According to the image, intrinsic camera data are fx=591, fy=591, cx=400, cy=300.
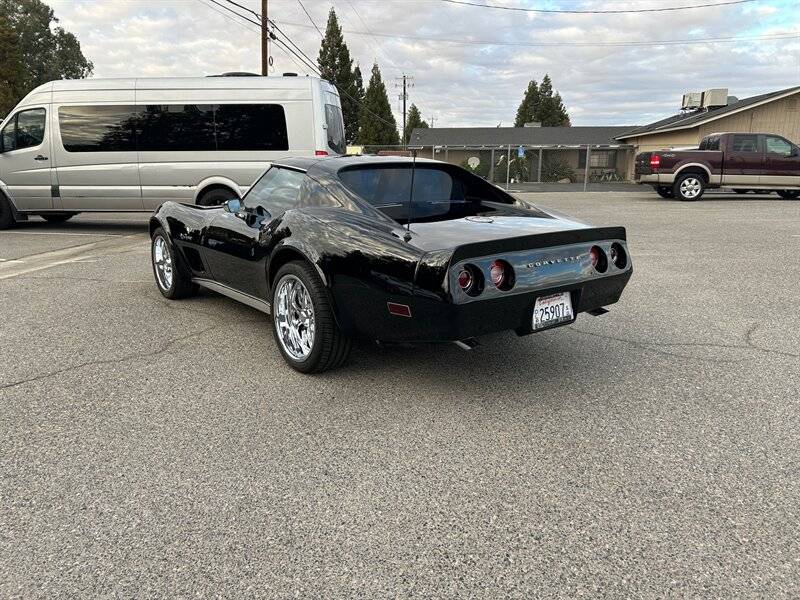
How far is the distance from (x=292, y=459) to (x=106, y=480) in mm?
787

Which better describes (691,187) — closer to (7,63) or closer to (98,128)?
(98,128)

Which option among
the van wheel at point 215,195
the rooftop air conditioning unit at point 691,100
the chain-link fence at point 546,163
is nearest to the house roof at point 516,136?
the chain-link fence at point 546,163

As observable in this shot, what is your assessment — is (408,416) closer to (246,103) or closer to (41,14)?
(246,103)

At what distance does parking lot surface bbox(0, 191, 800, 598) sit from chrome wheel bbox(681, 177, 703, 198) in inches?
555

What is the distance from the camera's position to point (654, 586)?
1.89 m

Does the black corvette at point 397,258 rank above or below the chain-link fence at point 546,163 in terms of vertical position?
below

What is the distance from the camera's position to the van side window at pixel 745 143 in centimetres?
1684

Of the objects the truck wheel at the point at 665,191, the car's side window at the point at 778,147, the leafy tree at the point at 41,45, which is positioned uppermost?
the leafy tree at the point at 41,45

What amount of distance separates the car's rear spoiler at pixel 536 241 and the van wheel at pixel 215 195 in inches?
320

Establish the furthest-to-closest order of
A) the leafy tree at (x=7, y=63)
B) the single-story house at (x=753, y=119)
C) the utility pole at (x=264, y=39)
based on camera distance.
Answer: the leafy tree at (x=7, y=63)
the single-story house at (x=753, y=119)
the utility pole at (x=264, y=39)

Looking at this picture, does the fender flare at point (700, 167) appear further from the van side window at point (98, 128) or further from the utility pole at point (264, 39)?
the utility pole at point (264, 39)

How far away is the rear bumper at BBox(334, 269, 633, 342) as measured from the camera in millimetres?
2957

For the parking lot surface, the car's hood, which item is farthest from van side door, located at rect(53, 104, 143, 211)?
the car's hood

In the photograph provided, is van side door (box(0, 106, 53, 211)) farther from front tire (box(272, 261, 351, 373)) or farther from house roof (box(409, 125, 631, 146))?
house roof (box(409, 125, 631, 146))
